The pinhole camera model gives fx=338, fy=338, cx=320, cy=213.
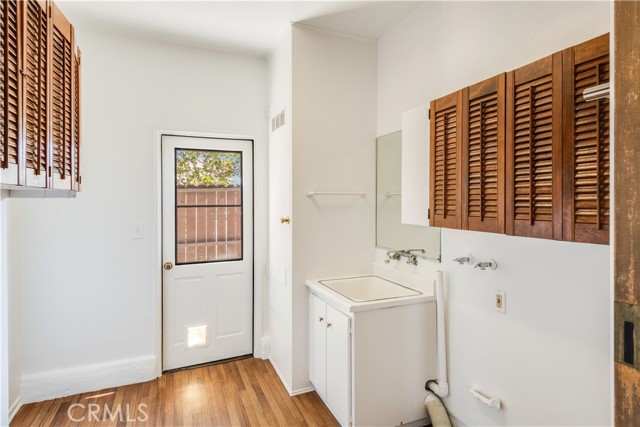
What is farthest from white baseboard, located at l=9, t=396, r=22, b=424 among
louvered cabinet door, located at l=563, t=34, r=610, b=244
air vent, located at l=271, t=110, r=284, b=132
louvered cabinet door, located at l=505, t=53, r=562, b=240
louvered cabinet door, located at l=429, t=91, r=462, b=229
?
louvered cabinet door, located at l=563, t=34, r=610, b=244

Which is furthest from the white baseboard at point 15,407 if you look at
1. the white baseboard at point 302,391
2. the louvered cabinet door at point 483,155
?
the louvered cabinet door at point 483,155

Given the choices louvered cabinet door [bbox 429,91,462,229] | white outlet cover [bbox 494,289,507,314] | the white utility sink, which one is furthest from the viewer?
the white utility sink

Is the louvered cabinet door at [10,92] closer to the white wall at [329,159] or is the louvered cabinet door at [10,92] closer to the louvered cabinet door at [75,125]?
the louvered cabinet door at [75,125]

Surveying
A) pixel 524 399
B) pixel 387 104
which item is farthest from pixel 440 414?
pixel 387 104

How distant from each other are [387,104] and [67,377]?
133 inches

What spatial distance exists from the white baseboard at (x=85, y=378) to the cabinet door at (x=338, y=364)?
5.32 feet

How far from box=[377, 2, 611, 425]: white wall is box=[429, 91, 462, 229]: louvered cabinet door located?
343 mm

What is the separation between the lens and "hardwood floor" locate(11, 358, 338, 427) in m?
2.35

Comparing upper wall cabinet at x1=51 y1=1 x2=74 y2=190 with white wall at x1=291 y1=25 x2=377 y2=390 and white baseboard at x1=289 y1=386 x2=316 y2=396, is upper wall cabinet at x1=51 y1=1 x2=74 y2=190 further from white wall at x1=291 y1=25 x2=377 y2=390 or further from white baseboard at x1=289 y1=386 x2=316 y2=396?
white baseboard at x1=289 y1=386 x2=316 y2=396

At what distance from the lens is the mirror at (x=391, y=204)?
98.2 inches

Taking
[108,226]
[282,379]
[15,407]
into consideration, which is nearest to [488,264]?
[282,379]

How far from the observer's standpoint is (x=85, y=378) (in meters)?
2.73

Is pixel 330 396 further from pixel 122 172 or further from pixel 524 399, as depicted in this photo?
pixel 122 172

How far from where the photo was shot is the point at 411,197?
209 centimetres
